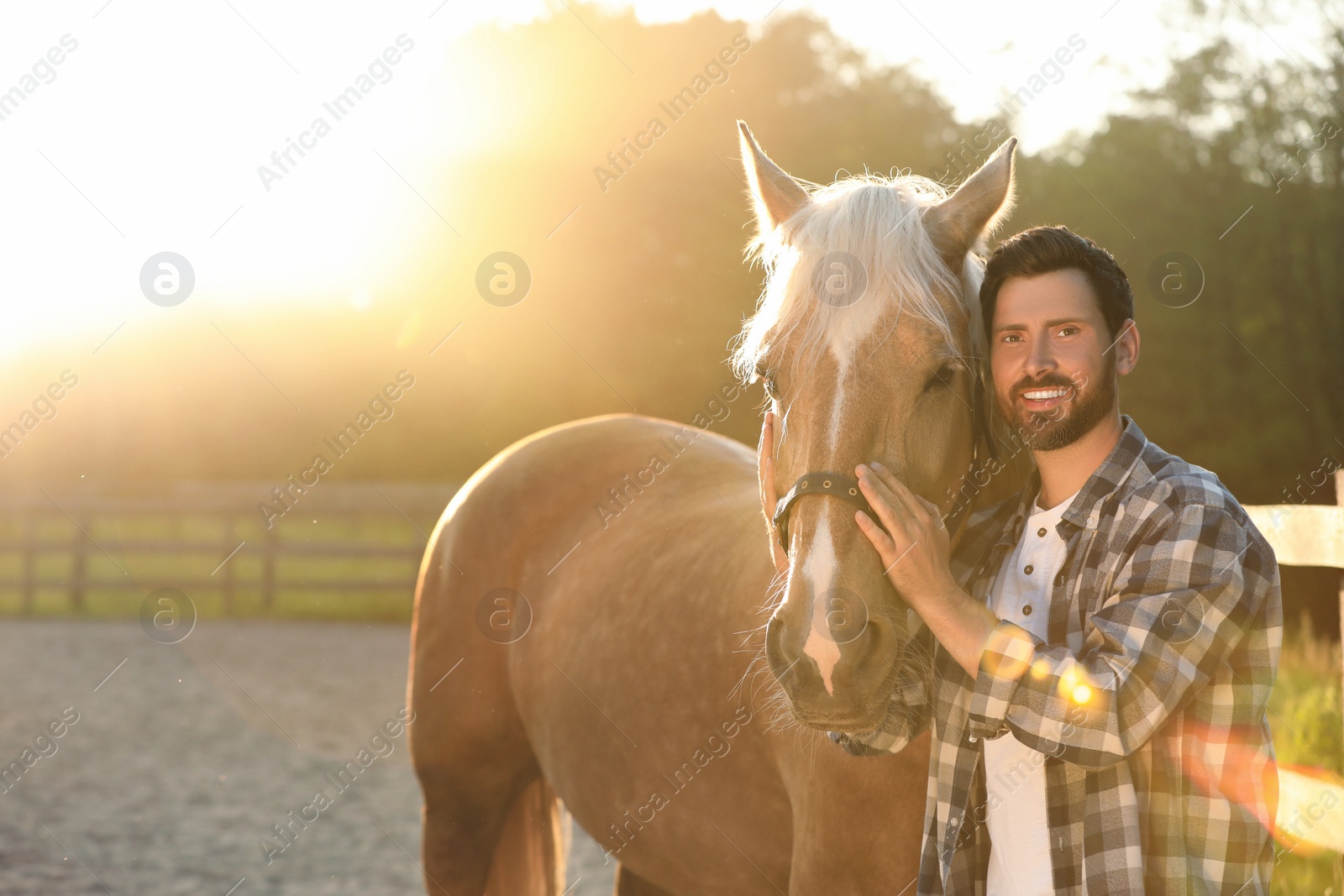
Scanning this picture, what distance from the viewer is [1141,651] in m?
1.37

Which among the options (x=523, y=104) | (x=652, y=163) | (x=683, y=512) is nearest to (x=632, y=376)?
(x=652, y=163)

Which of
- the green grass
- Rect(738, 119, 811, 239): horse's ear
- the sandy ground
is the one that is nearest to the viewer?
Rect(738, 119, 811, 239): horse's ear

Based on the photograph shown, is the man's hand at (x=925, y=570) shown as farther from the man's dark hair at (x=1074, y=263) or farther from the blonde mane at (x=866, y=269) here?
the man's dark hair at (x=1074, y=263)

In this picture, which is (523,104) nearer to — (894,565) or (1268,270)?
(1268,270)

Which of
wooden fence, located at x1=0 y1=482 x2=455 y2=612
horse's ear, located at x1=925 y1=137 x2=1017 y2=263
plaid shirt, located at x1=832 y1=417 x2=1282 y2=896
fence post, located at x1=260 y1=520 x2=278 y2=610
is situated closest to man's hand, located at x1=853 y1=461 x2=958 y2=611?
plaid shirt, located at x1=832 y1=417 x2=1282 y2=896

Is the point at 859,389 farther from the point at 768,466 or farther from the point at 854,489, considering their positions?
the point at 768,466

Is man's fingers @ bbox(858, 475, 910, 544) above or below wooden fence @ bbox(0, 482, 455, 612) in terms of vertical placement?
above

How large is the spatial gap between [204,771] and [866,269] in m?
6.12

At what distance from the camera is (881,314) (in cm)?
169

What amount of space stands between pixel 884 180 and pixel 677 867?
70.5 inches

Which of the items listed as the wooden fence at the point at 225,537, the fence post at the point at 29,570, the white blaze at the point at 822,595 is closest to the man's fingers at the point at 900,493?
the white blaze at the point at 822,595

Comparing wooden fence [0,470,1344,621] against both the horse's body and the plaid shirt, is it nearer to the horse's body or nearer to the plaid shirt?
the horse's body

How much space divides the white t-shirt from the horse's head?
154 millimetres

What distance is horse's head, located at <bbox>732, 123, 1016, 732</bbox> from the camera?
1521mm
